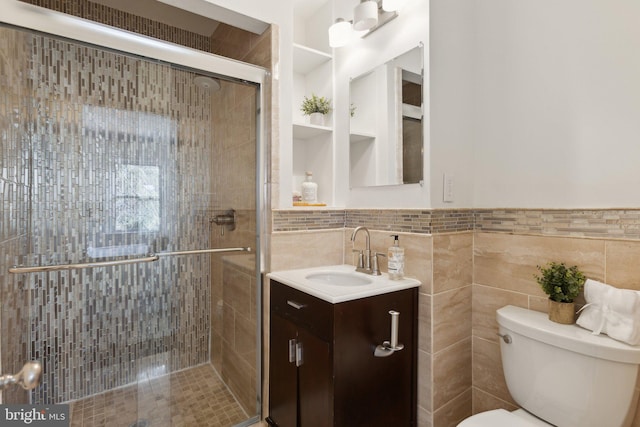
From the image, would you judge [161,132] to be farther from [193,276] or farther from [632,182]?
[632,182]

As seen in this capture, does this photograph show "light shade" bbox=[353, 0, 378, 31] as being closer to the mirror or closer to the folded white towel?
the mirror

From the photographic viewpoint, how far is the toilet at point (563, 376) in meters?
0.99

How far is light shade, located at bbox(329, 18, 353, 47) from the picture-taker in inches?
67.9

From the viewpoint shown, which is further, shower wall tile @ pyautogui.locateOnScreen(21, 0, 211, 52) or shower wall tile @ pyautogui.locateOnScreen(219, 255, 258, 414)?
shower wall tile @ pyautogui.locateOnScreen(21, 0, 211, 52)

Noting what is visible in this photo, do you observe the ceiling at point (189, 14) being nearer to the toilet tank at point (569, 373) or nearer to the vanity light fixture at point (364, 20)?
the vanity light fixture at point (364, 20)

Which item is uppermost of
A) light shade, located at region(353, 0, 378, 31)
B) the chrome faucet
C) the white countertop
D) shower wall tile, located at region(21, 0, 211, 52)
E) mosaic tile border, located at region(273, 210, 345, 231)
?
shower wall tile, located at region(21, 0, 211, 52)

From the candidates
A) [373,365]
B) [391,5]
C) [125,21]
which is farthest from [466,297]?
[125,21]

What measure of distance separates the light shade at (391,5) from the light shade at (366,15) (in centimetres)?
4

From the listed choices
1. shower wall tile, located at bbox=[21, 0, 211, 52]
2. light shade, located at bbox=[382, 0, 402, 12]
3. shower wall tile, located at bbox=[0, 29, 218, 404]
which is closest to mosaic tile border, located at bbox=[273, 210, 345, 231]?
shower wall tile, located at bbox=[0, 29, 218, 404]

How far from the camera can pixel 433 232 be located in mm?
1375

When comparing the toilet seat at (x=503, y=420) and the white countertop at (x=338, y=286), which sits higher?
the white countertop at (x=338, y=286)

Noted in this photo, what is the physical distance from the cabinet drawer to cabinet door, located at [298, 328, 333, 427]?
0.04 metres

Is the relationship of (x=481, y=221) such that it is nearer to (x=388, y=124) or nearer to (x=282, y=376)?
(x=388, y=124)

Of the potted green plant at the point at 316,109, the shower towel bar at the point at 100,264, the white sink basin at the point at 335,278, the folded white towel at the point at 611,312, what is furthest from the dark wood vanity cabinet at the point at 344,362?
the potted green plant at the point at 316,109
